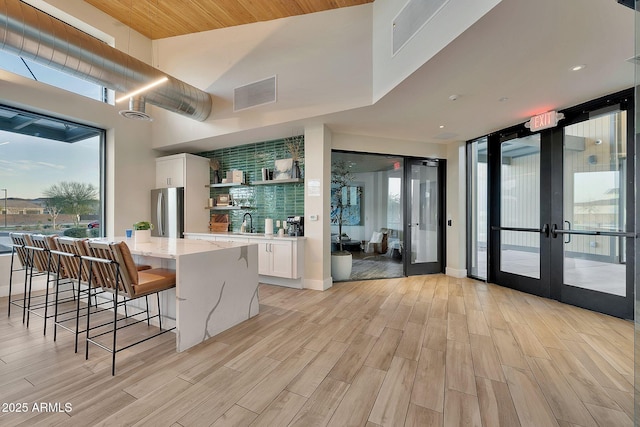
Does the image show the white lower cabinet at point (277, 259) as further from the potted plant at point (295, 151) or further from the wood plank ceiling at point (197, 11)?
the wood plank ceiling at point (197, 11)

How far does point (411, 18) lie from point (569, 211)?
3.34 meters

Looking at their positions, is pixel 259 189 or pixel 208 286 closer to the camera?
pixel 208 286

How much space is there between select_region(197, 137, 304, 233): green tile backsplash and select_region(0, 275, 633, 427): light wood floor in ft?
7.83

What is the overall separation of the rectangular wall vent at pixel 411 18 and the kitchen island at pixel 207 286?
111 inches

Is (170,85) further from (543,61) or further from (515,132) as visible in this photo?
(515,132)

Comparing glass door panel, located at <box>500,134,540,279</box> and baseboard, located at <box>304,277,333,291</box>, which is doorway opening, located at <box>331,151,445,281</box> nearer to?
baseboard, located at <box>304,277,333,291</box>

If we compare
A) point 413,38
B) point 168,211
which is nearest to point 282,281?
point 168,211

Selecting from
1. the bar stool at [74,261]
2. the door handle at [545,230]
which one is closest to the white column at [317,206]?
the bar stool at [74,261]

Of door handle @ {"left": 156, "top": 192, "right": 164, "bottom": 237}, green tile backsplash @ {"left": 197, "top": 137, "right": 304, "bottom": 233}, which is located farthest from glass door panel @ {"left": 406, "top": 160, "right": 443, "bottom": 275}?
door handle @ {"left": 156, "top": 192, "right": 164, "bottom": 237}

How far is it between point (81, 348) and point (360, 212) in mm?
5289

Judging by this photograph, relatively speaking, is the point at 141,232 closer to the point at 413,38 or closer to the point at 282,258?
the point at 282,258

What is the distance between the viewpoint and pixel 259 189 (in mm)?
5422

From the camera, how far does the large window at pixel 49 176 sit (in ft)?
13.4

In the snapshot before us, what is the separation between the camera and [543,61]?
2.42 metres
